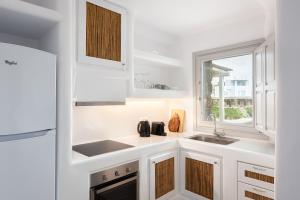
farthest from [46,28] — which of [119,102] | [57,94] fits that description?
[119,102]

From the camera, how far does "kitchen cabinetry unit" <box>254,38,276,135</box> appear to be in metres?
1.77

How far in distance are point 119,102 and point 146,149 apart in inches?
23.1

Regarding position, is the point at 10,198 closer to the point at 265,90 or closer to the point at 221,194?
the point at 221,194

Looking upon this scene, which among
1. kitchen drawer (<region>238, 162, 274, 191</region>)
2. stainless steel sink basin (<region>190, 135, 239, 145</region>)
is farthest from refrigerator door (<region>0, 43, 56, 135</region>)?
stainless steel sink basin (<region>190, 135, 239, 145</region>)

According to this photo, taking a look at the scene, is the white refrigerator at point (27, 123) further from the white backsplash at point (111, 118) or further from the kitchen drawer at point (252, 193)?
the kitchen drawer at point (252, 193)

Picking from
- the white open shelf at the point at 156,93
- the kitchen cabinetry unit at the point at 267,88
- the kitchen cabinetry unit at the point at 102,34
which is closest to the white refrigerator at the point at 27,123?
the kitchen cabinetry unit at the point at 102,34

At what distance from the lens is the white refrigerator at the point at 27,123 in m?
1.16

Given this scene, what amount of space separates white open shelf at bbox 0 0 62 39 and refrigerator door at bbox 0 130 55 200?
81 cm

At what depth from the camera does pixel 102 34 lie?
1.96m

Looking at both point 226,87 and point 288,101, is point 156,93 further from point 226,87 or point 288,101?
point 288,101

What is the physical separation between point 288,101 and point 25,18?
1644 mm

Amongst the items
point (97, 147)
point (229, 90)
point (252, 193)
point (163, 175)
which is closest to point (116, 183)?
point (97, 147)

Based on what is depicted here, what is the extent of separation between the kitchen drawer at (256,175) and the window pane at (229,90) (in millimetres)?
784

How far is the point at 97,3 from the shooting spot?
193cm
